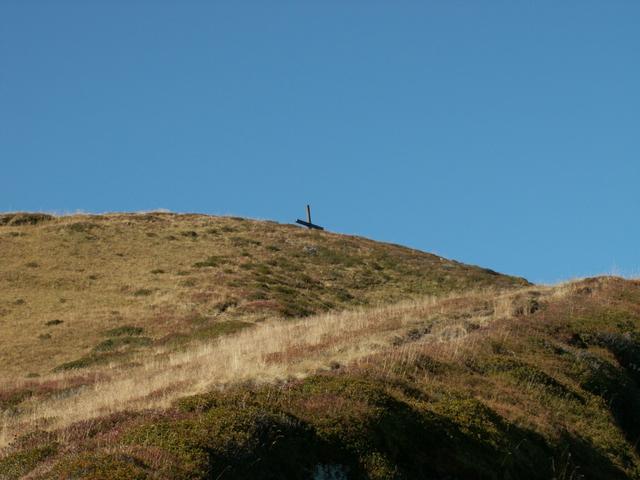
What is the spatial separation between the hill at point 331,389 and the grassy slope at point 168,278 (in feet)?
0.95

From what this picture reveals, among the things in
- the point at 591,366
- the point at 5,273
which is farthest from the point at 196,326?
the point at 591,366

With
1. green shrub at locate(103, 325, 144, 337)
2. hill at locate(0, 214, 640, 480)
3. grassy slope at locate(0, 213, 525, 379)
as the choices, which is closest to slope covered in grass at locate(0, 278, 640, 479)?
hill at locate(0, 214, 640, 480)

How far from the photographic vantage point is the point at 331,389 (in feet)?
49.4

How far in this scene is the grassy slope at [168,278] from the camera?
39.2m

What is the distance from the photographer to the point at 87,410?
16.7m

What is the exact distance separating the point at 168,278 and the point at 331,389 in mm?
37040

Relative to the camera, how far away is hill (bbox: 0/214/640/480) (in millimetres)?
12328

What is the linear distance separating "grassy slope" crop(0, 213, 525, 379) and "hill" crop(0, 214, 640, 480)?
29cm

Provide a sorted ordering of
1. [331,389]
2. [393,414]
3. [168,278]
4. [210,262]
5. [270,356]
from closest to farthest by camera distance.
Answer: [393,414]
[331,389]
[270,356]
[168,278]
[210,262]

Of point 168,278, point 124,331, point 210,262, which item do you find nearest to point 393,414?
point 124,331

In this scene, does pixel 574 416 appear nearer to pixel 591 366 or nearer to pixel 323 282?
pixel 591 366

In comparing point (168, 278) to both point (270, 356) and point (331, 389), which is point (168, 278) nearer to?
point (270, 356)

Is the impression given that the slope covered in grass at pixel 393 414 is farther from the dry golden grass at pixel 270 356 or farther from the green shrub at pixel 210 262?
the green shrub at pixel 210 262

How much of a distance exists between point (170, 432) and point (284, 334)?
15125 millimetres
